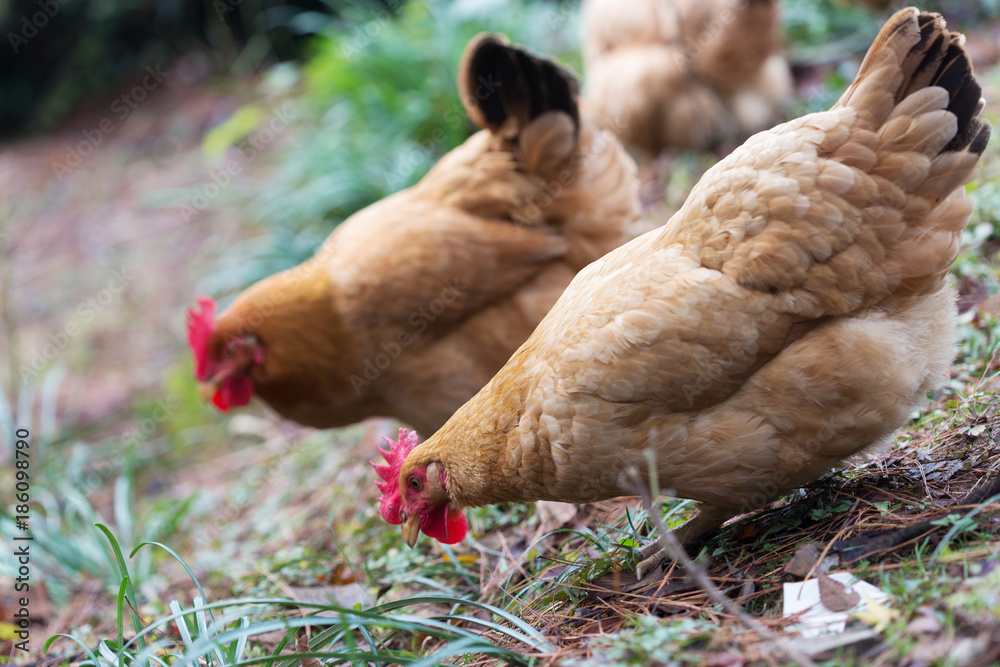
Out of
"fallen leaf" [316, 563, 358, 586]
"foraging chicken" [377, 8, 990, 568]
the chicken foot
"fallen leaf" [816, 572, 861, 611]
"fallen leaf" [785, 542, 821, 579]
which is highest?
"foraging chicken" [377, 8, 990, 568]

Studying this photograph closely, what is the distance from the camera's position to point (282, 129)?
991 cm

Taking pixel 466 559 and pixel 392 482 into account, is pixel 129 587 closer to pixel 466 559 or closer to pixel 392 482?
pixel 392 482

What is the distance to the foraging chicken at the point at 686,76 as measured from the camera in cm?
675

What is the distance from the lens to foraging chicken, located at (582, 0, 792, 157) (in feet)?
22.1

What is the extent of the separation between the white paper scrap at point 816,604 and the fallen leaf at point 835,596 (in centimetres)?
1

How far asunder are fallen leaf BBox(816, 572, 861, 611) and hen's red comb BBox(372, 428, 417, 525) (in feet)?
5.42

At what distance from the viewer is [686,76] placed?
6828mm

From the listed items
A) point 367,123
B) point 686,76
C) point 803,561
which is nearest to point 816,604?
point 803,561

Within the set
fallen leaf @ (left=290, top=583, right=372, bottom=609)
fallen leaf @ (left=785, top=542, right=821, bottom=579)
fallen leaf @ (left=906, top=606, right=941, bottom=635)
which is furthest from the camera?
fallen leaf @ (left=290, top=583, right=372, bottom=609)

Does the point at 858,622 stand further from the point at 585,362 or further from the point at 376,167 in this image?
the point at 376,167

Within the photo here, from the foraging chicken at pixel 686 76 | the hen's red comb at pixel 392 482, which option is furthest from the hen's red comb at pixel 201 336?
the foraging chicken at pixel 686 76

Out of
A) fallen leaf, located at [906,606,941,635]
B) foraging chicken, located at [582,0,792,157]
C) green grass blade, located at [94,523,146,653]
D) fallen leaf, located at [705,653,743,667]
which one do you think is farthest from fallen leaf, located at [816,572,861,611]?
foraging chicken, located at [582,0,792,157]

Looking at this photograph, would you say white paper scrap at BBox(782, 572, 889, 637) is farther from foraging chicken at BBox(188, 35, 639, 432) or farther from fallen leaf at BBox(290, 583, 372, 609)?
foraging chicken at BBox(188, 35, 639, 432)

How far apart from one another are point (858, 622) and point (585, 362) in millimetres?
A: 1120
